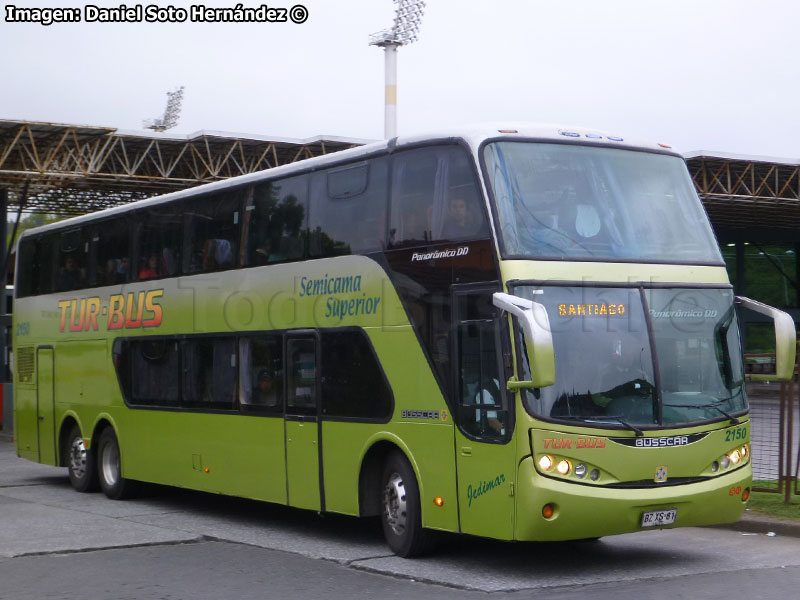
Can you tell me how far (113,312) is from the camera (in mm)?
16969

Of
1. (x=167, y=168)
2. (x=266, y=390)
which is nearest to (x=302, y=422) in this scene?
(x=266, y=390)

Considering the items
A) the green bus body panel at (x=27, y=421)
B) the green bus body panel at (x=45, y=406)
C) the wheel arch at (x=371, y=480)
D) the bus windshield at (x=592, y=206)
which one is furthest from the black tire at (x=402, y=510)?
the green bus body panel at (x=27, y=421)

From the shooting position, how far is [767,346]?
179 feet

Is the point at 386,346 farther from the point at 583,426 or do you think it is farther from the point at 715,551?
the point at 715,551

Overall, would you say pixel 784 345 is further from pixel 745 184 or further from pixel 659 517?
pixel 745 184

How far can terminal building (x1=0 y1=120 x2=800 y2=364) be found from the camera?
32531mm

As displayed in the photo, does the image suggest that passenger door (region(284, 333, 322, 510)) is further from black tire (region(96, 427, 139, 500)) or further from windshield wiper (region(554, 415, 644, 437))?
black tire (region(96, 427, 139, 500))

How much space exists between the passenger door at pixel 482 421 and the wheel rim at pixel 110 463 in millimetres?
8124

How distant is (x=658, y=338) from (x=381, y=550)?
3.46 meters

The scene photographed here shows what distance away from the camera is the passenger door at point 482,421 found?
9.80 meters

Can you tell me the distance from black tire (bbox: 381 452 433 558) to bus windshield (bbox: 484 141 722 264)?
2.44 m

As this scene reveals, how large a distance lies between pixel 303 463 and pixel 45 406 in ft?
25.9

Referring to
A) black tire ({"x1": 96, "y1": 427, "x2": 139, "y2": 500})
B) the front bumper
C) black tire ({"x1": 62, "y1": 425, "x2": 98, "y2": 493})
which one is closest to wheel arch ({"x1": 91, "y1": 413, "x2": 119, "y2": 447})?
black tire ({"x1": 96, "y1": 427, "x2": 139, "y2": 500})

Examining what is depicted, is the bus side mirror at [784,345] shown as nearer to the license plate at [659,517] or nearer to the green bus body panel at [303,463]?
the license plate at [659,517]
